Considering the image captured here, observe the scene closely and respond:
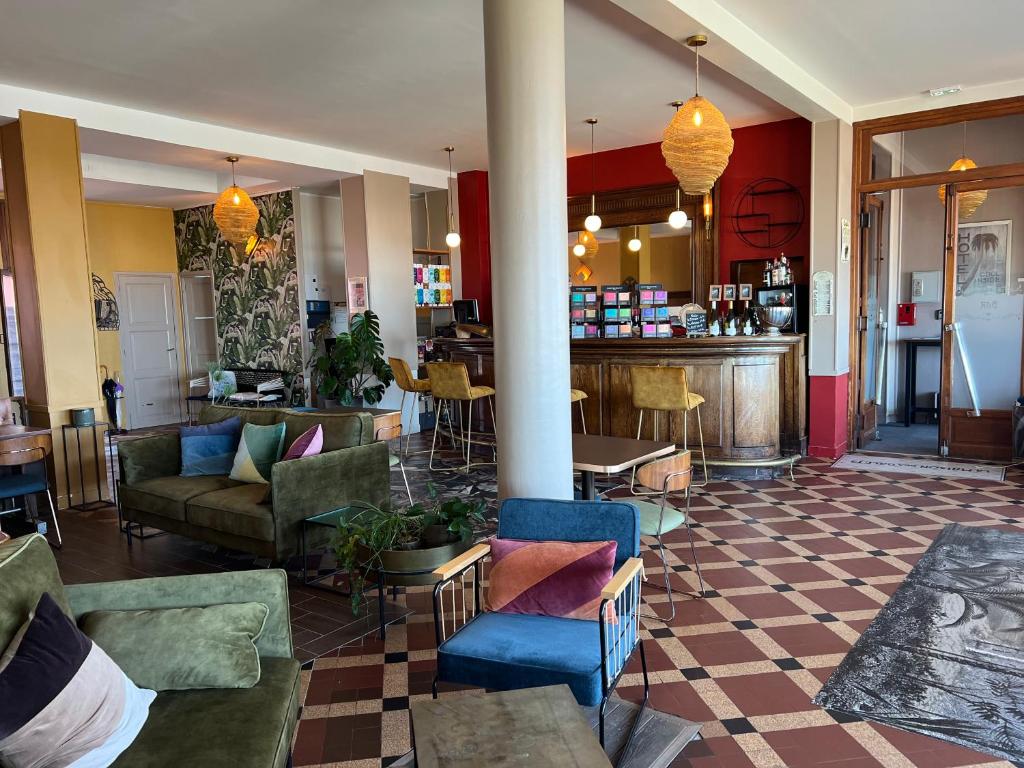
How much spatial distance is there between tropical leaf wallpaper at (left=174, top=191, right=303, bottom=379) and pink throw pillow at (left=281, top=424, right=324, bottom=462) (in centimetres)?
560

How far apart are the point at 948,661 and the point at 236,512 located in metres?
3.67

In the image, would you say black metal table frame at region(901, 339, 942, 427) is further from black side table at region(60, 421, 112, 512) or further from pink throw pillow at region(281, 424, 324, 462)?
black side table at region(60, 421, 112, 512)

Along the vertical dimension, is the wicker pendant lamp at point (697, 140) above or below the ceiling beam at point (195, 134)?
below

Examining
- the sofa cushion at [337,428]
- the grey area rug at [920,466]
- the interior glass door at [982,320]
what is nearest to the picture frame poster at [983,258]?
the interior glass door at [982,320]

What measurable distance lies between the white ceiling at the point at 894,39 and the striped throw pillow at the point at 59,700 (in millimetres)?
4794

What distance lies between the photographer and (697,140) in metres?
4.71

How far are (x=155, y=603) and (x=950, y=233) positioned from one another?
7.23m

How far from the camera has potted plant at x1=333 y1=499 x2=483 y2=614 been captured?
3.29 metres

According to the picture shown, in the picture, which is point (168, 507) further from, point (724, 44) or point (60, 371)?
point (724, 44)

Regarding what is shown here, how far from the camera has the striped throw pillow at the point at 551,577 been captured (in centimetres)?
269

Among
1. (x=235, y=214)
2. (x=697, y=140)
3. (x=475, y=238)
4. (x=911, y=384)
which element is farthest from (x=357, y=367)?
(x=911, y=384)

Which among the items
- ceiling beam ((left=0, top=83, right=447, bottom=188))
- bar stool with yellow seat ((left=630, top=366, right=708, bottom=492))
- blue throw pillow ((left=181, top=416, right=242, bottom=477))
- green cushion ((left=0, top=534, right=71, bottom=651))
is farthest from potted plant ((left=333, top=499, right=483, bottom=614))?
ceiling beam ((left=0, top=83, right=447, bottom=188))

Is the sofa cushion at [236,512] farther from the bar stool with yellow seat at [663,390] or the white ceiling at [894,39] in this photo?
the white ceiling at [894,39]

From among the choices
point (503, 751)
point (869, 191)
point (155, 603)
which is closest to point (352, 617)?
point (155, 603)
